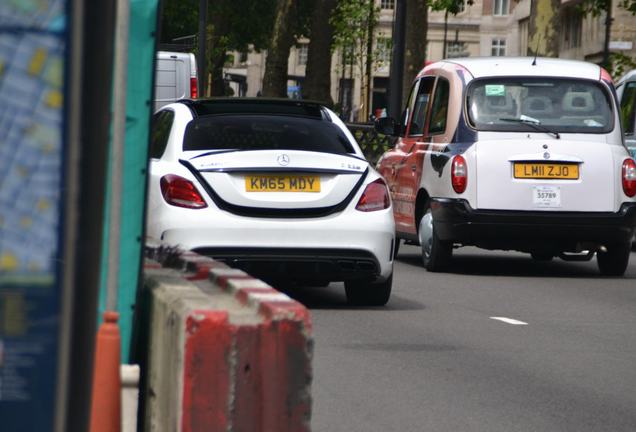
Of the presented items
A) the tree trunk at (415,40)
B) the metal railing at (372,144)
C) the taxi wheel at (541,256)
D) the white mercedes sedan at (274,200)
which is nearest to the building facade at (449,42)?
the tree trunk at (415,40)

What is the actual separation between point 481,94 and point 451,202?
115cm

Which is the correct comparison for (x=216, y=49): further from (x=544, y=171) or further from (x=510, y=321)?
(x=510, y=321)

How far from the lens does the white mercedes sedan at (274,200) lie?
10469mm

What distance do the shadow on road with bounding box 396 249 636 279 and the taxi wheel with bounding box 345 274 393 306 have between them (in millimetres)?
3537

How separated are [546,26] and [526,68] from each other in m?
15.8

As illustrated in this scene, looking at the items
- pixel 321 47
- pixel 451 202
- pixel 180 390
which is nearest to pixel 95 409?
pixel 180 390

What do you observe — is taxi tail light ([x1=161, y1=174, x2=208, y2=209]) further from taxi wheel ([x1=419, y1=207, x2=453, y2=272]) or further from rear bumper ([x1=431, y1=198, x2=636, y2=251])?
taxi wheel ([x1=419, y1=207, x2=453, y2=272])

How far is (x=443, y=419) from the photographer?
679cm

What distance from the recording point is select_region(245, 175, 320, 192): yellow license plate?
34.3 ft

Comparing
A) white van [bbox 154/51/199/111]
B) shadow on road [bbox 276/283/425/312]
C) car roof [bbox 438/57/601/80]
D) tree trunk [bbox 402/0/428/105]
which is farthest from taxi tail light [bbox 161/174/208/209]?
tree trunk [bbox 402/0/428/105]

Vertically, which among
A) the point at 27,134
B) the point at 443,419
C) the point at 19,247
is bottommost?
the point at 443,419

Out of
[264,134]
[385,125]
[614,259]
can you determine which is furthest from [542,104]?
[264,134]

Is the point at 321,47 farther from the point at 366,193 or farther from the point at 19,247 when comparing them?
the point at 19,247

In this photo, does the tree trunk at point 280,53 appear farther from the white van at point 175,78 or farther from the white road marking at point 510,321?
the white road marking at point 510,321
